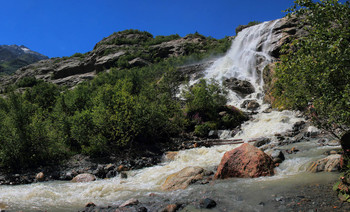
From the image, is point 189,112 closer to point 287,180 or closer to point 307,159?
point 307,159

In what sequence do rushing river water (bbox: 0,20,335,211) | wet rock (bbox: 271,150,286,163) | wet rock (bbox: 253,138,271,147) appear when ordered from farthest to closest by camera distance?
wet rock (bbox: 253,138,271,147) → wet rock (bbox: 271,150,286,163) → rushing river water (bbox: 0,20,335,211)

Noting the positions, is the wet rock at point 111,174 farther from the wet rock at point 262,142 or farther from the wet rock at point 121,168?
the wet rock at point 262,142

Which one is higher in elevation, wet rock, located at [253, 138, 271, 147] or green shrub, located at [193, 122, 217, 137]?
green shrub, located at [193, 122, 217, 137]

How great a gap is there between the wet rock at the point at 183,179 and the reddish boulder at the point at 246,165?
1071 mm

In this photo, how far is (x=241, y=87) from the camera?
42906mm

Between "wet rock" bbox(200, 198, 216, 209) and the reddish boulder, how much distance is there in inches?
131


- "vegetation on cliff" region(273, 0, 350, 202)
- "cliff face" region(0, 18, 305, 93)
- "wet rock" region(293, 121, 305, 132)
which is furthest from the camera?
"cliff face" region(0, 18, 305, 93)

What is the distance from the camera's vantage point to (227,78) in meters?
48.6

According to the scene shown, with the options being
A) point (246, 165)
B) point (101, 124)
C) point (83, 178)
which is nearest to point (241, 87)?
point (101, 124)

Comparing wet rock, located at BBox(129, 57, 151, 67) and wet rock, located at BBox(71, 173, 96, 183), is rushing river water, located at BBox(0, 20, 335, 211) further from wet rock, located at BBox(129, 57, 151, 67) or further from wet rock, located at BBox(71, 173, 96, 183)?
wet rock, located at BBox(129, 57, 151, 67)

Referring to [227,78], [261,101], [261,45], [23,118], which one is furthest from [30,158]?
[261,45]

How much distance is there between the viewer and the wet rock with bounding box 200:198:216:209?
866 cm

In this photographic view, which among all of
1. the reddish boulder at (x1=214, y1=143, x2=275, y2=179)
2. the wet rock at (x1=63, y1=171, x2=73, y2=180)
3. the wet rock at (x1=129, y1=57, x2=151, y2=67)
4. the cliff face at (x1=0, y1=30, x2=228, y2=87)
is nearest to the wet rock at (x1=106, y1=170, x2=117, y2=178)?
the wet rock at (x1=63, y1=171, x2=73, y2=180)

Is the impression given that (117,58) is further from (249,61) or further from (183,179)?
(183,179)
